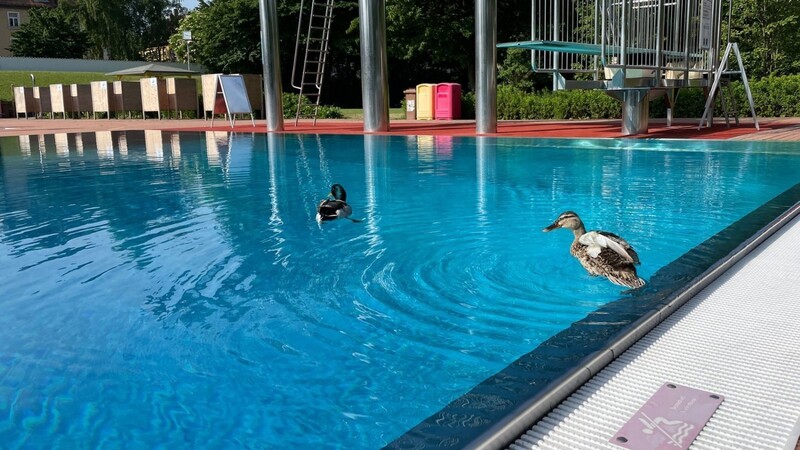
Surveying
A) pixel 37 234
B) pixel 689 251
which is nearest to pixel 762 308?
pixel 689 251

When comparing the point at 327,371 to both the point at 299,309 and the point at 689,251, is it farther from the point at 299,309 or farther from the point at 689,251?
the point at 689,251

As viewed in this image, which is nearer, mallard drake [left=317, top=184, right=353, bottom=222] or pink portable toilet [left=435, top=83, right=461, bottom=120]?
mallard drake [left=317, top=184, right=353, bottom=222]

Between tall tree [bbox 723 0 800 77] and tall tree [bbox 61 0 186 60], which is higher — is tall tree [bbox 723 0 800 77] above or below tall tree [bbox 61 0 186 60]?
below

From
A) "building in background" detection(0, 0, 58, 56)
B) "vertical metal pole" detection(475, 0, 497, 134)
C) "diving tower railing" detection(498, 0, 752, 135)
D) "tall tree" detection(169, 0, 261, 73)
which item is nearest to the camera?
"diving tower railing" detection(498, 0, 752, 135)

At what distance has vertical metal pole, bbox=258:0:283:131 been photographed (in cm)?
1644

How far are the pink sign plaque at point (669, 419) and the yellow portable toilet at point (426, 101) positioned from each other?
20810 mm

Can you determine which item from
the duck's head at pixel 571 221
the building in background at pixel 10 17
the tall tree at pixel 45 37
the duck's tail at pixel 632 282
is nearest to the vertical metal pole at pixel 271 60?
the duck's head at pixel 571 221

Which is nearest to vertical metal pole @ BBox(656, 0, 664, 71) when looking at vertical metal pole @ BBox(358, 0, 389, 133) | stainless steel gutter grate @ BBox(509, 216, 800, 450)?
vertical metal pole @ BBox(358, 0, 389, 133)

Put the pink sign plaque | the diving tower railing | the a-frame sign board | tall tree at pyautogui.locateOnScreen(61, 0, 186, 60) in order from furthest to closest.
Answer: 1. tall tree at pyautogui.locateOnScreen(61, 0, 186, 60)
2. the a-frame sign board
3. the diving tower railing
4. the pink sign plaque

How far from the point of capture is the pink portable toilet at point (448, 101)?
2198 centimetres

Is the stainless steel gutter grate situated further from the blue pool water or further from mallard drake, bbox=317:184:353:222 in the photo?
mallard drake, bbox=317:184:353:222

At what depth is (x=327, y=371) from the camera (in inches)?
99.7

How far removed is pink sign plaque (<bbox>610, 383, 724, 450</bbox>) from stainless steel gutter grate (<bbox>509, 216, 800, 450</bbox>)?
0.07 feet

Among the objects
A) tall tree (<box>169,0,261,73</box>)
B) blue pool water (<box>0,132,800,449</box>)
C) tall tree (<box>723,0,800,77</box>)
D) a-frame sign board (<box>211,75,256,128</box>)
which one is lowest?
blue pool water (<box>0,132,800,449</box>)
